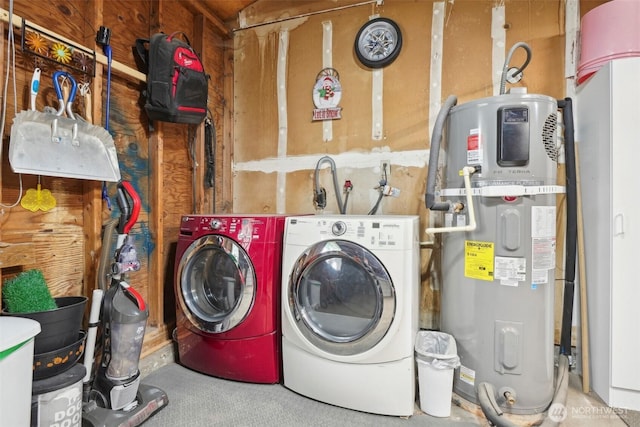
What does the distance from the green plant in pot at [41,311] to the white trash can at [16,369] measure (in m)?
0.13

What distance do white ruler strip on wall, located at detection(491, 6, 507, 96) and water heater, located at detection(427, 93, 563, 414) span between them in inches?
25.4

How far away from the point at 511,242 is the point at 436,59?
1.37 metres

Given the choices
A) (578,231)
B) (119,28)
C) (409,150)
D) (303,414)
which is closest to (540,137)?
(578,231)

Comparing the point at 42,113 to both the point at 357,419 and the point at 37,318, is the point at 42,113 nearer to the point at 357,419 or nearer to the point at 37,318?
the point at 37,318

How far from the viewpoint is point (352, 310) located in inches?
63.1

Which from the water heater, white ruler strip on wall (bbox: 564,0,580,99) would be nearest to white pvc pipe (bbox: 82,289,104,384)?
the water heater

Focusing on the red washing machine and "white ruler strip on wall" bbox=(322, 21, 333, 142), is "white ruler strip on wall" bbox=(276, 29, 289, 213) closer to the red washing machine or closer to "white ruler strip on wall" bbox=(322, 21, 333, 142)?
"white ruler strip on wall" bbox=(322, 21, 333, 142)

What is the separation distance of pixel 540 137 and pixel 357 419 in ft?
5.13

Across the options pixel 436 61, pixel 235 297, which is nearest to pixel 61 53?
pixel 235 297

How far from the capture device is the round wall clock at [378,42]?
2221 millimetres

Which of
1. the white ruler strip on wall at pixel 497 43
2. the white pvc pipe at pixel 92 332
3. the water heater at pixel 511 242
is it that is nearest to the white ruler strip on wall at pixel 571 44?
the white ruler strip on wall at pixel 497 43

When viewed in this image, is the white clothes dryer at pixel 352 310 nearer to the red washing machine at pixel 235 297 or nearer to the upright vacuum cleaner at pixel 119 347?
the red washing machine at pixel 235 297

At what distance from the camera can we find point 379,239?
1465 mm

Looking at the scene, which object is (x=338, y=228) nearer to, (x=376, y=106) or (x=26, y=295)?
(x=376, y=106)
